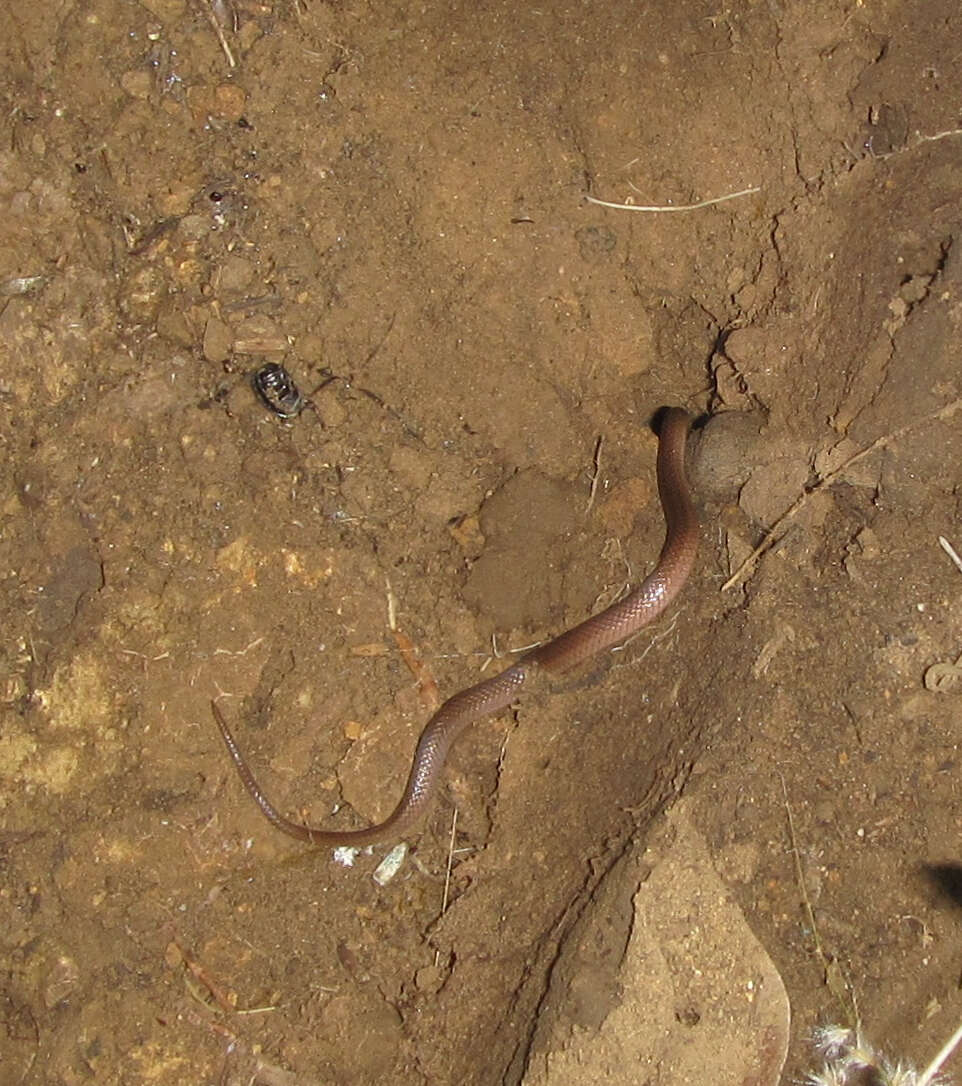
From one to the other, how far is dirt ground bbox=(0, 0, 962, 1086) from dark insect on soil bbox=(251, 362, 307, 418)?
0.13 meters

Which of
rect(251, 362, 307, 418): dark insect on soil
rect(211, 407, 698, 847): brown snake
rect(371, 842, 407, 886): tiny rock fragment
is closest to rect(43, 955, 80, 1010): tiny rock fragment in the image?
rect(211, 407, 698, 847): brown snake

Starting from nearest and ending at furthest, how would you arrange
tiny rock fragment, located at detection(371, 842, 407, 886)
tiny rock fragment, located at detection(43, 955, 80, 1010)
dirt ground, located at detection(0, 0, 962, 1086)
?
dirt ground, located at detection(0, 0, 962, 1086) < tiny rock fragment, located at detection(43, 955, 80, 1010) < tiny rock fragment, located at detection(371, 842, 407, 886)

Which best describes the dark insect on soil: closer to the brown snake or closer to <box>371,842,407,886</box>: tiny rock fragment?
the brown snake

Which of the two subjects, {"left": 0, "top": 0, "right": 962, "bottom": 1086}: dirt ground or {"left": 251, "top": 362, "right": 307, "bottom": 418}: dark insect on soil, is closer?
{"left": 0, "top": 0, "right": 962, "bottom": 1086}: dirt ground

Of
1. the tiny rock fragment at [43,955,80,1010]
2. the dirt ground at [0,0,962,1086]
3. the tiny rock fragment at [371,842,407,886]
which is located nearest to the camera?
the dirt ground at [0,0,962,1086]

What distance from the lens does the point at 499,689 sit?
16.7 ft

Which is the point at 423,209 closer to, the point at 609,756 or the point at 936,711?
the point at 609,756

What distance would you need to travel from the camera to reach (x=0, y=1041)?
4703mm

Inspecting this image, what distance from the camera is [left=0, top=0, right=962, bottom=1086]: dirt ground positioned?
14.8 feet

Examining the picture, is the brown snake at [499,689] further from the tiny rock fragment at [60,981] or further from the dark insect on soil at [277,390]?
the dark insect on soil at [277,390]

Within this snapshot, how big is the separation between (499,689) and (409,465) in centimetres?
137

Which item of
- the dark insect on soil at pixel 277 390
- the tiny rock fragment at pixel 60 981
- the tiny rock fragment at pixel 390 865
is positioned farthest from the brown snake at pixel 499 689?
the dark insect on soil at pixel 277 390

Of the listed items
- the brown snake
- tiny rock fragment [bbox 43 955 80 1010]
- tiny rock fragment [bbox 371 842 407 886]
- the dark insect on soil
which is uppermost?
the dark insect on soil

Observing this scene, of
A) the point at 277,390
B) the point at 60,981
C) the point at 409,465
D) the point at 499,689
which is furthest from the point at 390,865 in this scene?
the point at 277,390
